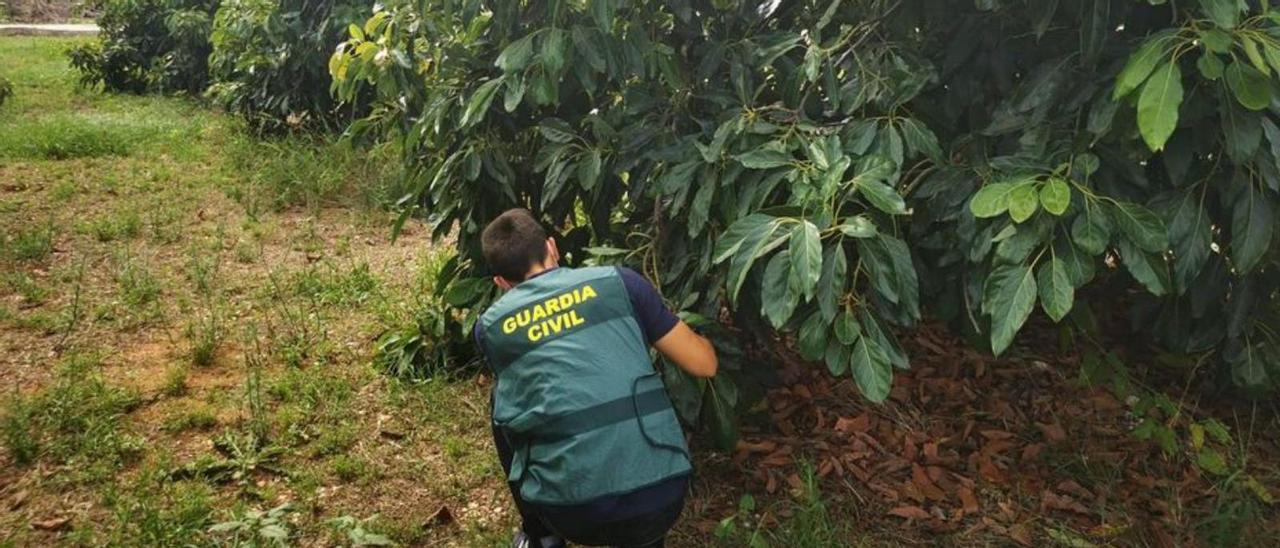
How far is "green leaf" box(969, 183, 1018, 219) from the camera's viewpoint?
1.92 metres

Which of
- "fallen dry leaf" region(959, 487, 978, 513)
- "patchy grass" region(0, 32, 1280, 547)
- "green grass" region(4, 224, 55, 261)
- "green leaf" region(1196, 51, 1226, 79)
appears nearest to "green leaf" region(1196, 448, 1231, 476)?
"patchy grass" region(0, 32, 1280, 547)

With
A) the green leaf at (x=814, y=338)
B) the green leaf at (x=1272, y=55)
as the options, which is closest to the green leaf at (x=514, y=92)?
the green leaf at (x=814, y=338)

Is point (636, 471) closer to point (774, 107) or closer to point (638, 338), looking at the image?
point (638, 338)

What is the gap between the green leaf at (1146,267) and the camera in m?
1.90

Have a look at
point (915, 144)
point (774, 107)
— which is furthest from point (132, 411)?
point (915, 144)

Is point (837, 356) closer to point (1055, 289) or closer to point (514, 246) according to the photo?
point (1055, 289)

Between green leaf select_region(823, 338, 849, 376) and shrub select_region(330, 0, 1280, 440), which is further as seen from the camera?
green leaf select_region(823, 338, 849, 376)

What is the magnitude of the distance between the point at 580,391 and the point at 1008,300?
3.07ft

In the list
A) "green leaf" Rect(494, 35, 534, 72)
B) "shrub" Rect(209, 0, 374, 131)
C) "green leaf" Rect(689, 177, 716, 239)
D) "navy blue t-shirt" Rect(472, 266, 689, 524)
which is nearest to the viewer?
"navy blue t-shirt" Rect(472, 266, 689, 524)

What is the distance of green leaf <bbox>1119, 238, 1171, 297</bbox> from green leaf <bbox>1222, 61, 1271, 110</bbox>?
35 cm

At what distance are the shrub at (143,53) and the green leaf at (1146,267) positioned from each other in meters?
9.50

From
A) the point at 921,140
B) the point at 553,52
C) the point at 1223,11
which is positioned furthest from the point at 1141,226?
the point at 553,52

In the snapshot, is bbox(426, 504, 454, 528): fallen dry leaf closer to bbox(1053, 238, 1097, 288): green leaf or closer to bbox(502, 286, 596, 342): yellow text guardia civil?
bbox(502, 286, 596, 342): yellow text guardia civil

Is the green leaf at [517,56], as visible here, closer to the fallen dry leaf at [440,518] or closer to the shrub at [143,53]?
the fallen dry leaf at [440,518]
